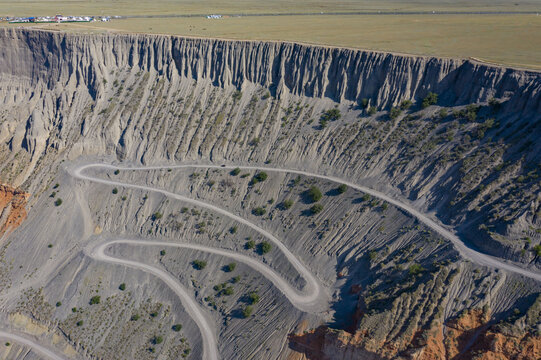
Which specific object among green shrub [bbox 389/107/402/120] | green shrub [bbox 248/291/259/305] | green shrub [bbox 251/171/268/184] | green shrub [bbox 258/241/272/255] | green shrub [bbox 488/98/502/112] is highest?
green shrub [bbox 389/107/402/120]

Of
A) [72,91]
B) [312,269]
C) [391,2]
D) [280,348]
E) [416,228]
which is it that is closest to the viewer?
[280,348]

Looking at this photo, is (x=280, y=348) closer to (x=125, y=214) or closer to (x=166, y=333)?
(x=166, y=333)

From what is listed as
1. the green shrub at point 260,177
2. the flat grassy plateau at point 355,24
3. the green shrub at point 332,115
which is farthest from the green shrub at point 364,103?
the green shrub at point 260,177

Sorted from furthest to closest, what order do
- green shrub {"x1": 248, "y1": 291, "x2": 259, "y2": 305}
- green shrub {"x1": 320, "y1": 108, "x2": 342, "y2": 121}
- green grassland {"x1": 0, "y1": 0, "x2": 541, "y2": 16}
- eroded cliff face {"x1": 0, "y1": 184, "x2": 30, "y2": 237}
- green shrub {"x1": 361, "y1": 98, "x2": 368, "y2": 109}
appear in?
1. green grassland {"x1": 0, "y1": 0, "x2": 541, "y2": 16}
2. green shrub {"x1": 320, "y1": 108, "x2": 342, "y2": 121}
3. green shrub {"x1": 361, "y1": 98, "x2": 368, "y2": 109}
4. eroded cliff face {"x1": 0, "y1": 184, "x2": 30, "y2": 237}
5. green shrub {"x1": 248, "y1": 291, "x2": 259, "y2": 305}

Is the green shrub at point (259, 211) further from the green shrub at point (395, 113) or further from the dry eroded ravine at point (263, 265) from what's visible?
the green shrub at point (395, 113)

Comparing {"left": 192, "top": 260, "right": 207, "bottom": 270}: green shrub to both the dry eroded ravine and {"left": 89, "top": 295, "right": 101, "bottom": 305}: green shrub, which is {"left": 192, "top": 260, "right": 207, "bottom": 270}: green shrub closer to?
the dry eroded ravine

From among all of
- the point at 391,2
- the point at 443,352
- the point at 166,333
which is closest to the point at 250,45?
the point at 166,333

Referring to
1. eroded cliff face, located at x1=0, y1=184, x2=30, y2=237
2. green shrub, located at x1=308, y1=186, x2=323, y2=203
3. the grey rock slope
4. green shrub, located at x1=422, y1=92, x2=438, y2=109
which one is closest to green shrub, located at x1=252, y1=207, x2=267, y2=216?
the grey rock slope
